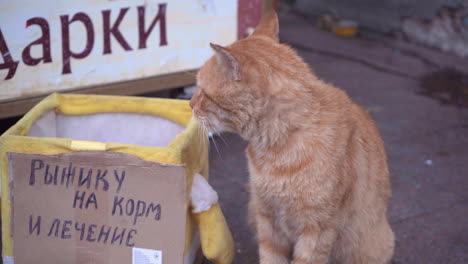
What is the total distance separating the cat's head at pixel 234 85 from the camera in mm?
2176

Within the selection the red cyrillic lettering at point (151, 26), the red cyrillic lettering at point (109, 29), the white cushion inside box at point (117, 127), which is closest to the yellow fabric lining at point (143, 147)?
the white cushion inside box at point (117, 127)

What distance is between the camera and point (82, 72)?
3582mm

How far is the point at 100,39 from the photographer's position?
3564 millimetres

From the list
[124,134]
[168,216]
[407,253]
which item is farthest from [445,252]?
[124,134]

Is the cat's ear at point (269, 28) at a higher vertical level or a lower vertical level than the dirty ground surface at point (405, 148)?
higher

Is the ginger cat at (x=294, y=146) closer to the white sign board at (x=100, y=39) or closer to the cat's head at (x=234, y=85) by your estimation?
the cat's head at (x=234, y=85)

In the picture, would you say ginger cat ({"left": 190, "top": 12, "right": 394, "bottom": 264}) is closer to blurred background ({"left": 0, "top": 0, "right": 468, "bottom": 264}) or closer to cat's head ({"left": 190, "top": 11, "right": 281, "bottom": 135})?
cat's head ({"left": 190, "top": 11, "right": 281, "bottom": 135})

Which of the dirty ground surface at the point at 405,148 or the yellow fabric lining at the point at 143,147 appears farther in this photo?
the dirty ground surface at the point at 405,148

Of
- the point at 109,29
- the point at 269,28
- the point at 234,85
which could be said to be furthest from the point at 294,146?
the point at 109,29

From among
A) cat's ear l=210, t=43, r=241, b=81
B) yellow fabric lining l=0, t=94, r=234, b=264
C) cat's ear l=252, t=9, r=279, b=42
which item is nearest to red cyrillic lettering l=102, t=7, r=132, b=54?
yellow fabric lining l=0, t=94, r=234, b=264

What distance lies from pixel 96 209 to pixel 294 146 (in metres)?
0.86

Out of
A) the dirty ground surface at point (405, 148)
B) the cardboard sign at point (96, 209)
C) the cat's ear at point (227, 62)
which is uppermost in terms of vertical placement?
the cat's ear at point (227, 62)

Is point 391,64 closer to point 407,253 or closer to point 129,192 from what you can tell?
point 407,253

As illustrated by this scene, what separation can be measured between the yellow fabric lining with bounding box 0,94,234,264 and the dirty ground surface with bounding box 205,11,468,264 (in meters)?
0.50
